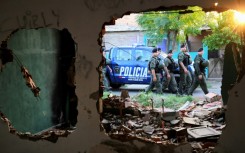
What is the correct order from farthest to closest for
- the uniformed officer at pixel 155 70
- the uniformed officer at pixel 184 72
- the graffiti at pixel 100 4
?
the uniformed officer at pixel 155 70
the uniformed officer at pixel 184 72
the graffiti at pixel 100 4

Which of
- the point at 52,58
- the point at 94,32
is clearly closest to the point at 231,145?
the point at 94,32

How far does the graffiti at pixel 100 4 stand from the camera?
401 centimetres

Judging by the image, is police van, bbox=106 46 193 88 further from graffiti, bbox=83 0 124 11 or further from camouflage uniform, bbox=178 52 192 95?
graffiti, bbox=83 0 124 11

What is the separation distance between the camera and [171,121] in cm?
782

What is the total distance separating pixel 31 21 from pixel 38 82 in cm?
288

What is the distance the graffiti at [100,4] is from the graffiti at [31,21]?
0.50 m

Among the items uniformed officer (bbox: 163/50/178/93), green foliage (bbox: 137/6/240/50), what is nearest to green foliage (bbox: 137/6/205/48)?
green foliage (bbox: 137/6/240/50)

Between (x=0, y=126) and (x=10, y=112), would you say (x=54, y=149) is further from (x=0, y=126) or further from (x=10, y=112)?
(x=10, y=112)

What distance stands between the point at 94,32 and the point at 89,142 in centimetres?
165

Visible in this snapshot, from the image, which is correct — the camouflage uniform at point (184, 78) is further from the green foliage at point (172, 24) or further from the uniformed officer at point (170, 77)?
the green foliage at point (172, 24)

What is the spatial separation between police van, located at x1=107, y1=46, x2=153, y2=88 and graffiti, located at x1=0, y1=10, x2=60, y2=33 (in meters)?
9.48

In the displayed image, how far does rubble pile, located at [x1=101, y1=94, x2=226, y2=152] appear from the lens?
608 cm

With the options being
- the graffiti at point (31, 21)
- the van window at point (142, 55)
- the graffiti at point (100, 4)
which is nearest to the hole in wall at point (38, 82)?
the graffiti at point (31, 21)

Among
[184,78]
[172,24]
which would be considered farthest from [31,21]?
[172,24]
